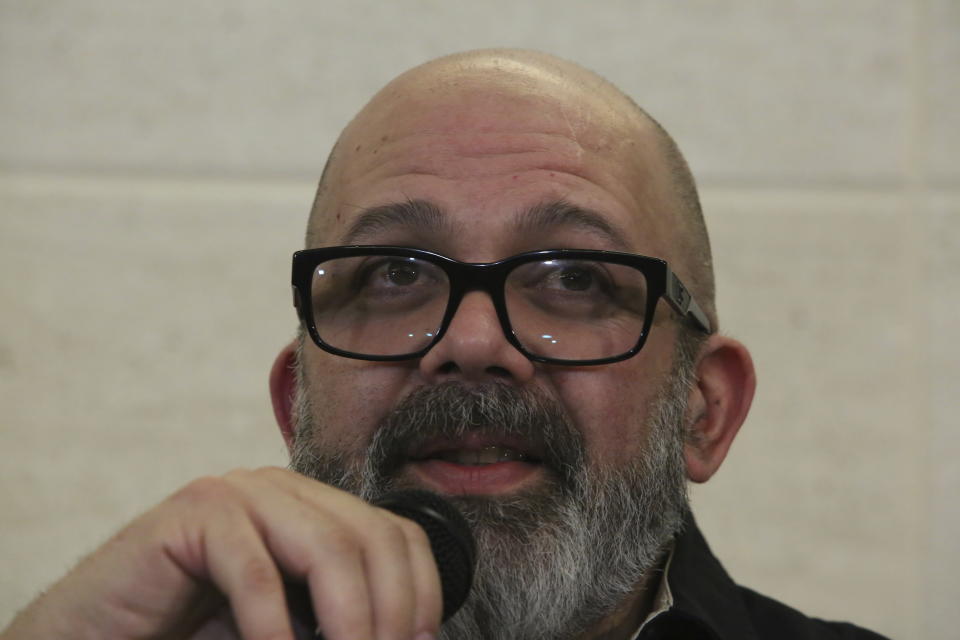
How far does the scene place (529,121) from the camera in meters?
0.97

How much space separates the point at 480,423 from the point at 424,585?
0.26m

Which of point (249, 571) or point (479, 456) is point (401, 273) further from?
point (249, 571)

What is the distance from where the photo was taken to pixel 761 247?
4.75 ft

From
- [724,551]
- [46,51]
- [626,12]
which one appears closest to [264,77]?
[46,51]

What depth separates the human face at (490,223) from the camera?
2.73 feet

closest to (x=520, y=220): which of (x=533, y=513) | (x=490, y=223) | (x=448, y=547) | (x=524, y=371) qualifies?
(x=490, y=223)

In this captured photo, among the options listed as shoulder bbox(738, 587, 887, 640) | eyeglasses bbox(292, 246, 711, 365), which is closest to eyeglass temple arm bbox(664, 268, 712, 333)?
eyeglasses bbox(292, 246, 711, 365)

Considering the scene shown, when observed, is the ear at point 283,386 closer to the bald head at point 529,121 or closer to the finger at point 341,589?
the bald head at point 529,121

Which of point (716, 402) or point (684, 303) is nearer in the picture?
point (684, 303)

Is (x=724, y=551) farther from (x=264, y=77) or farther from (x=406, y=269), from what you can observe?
(x=264, y=77)

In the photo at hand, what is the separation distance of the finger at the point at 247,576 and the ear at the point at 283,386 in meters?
0.53

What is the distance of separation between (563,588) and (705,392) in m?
0.31

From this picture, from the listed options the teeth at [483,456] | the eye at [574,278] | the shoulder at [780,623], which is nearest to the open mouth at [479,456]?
the teeth at [483,456]

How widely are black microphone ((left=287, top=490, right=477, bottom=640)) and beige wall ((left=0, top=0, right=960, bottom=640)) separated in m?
0.86
